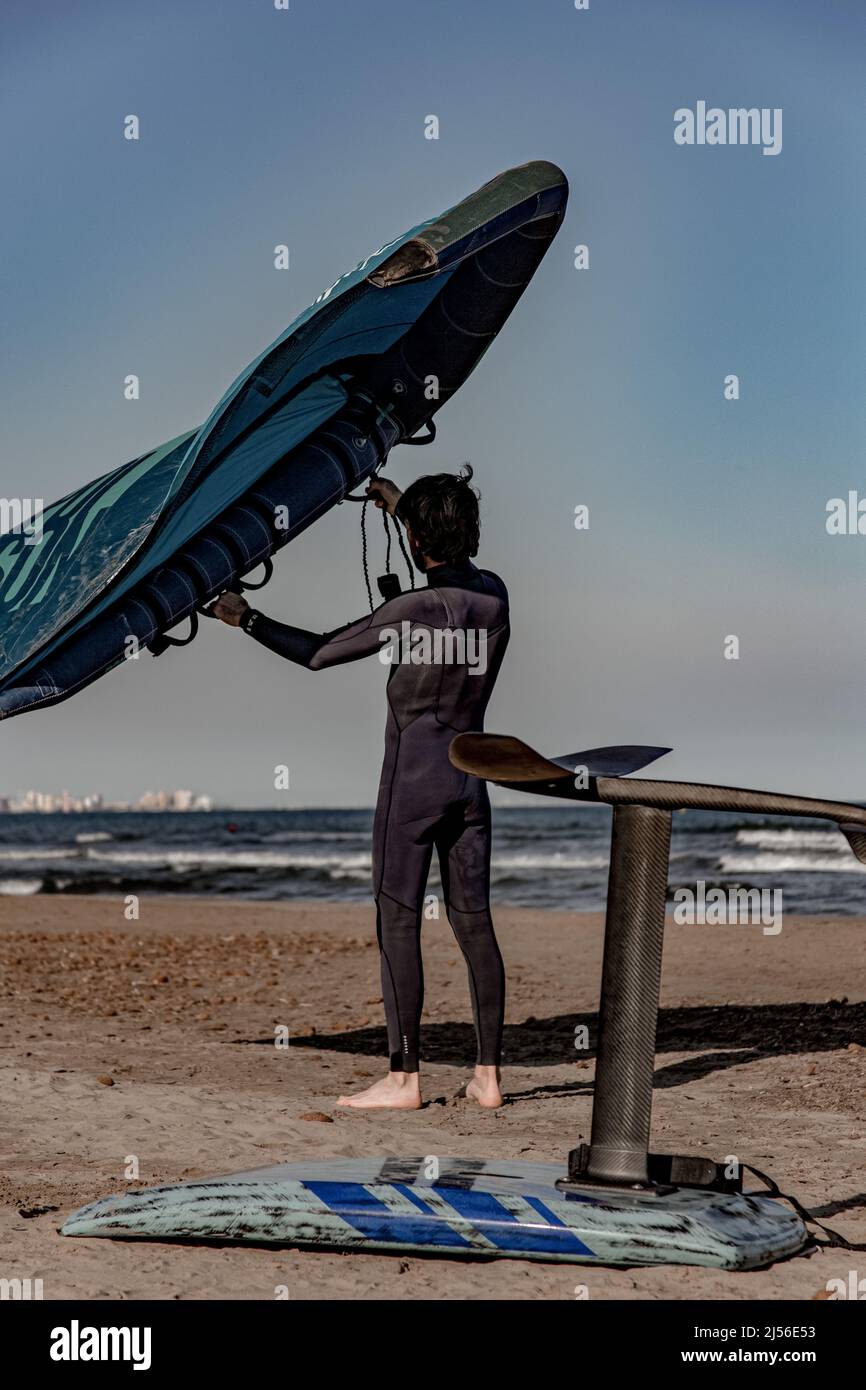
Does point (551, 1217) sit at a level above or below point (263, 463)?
below

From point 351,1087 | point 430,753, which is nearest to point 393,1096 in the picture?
point 351,1087

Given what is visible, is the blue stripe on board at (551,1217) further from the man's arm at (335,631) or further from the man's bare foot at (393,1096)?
the man's arm at (335,631)

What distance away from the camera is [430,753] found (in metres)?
5.35

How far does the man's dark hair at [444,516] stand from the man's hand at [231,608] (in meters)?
0.70

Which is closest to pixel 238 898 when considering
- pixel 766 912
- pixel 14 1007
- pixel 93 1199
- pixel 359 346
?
pixel 766 912

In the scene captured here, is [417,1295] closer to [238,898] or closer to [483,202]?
[483,202]

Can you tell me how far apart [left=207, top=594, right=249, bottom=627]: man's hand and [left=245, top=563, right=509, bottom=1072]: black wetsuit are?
51mm

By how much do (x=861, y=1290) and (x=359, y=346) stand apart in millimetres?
4301

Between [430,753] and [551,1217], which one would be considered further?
[430,753]

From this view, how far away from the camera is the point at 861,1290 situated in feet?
10.6

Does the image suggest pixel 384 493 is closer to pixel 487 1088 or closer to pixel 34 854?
pixel 487 1088

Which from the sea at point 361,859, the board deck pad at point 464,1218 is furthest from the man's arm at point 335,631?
the sea at point 361,859

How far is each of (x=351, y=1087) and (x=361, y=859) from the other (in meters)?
28.8
